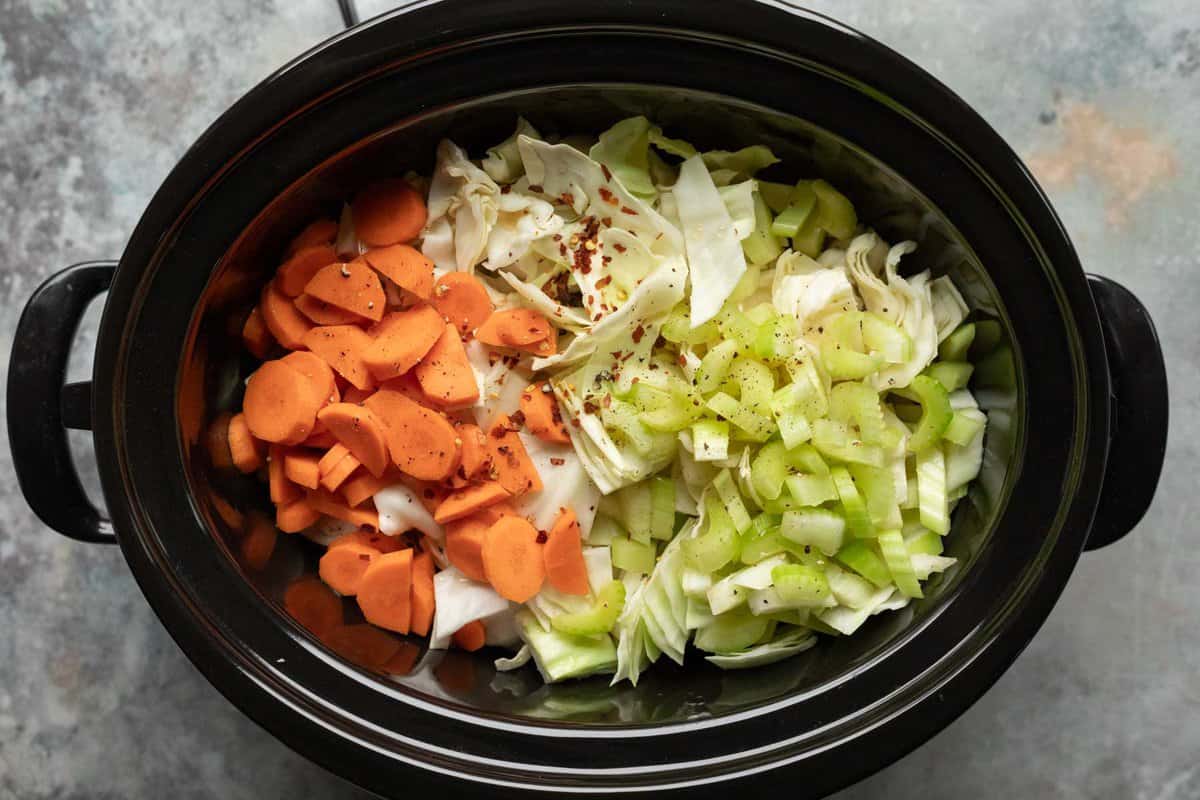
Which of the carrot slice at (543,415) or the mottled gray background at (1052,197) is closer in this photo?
the carrot slice at (543,415)

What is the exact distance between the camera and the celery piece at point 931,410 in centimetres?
135

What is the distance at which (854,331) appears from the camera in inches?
54.3

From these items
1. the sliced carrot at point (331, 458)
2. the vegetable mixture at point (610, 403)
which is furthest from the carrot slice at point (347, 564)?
the sliced carrot at point (331, 458)

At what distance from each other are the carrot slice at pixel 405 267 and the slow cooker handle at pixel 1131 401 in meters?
0.88

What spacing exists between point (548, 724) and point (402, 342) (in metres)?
0.53

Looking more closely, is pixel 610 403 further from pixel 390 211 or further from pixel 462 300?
pixel 390 211

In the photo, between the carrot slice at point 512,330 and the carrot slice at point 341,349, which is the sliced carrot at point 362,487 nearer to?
the carrot slice at point 341,349

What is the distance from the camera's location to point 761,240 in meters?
1.42

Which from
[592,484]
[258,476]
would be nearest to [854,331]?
[592,484]

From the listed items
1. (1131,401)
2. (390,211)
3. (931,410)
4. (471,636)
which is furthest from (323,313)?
(1131,401)

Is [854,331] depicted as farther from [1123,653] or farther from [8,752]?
[8,752]

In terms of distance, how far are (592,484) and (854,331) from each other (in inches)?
16.5

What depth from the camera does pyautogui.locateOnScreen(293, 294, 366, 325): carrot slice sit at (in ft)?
4.56

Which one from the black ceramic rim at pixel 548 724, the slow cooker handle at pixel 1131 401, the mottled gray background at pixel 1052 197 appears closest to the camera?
the black ceramic rim at pixel 548 724
